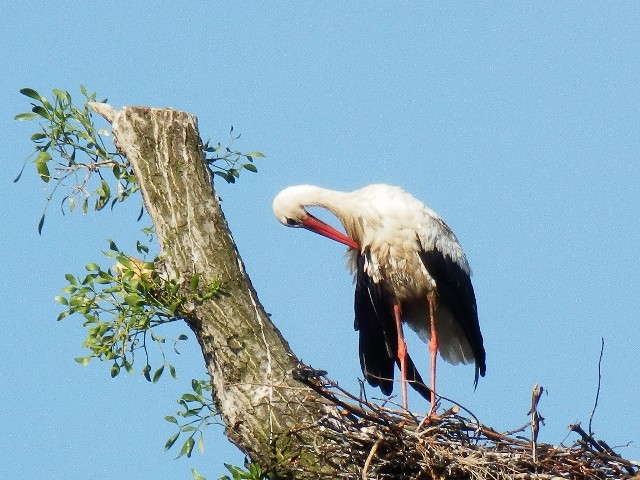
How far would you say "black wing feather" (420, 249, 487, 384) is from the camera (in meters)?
9.35

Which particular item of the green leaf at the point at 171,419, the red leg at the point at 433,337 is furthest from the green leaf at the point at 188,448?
the red leg at the point at 433,337

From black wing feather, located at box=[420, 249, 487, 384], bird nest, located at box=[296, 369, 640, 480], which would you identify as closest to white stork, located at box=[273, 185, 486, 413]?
black wing feather, located at box=[420, 249, 487, 384]

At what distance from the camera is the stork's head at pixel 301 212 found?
9.55m

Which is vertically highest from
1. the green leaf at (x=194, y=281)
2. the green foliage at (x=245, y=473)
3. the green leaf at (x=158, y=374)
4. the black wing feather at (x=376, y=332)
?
the black wing feather at (x=376, y=332)

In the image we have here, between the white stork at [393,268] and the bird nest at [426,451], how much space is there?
6.24 feet

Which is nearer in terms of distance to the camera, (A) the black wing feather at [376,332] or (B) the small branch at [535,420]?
(B) the small branch at [535,420]

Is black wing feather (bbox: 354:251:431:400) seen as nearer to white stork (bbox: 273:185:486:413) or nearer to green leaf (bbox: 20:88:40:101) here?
white stork (bbox: 273:185:486:413)

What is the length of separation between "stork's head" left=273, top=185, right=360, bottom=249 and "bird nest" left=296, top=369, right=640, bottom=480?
8.14 feet

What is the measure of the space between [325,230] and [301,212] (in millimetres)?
222

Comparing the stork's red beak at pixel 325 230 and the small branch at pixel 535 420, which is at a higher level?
the stork's red beak at pixel 325 230

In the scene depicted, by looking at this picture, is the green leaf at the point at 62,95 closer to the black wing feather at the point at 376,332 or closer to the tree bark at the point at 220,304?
the tree bark at the point at 220,304

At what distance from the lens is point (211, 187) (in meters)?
7.70

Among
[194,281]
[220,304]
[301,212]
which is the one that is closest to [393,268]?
[301,212]

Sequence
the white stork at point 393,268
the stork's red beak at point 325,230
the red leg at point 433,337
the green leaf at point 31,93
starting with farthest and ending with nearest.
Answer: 1. the stork's red beak at point 325,230
2. the red leg at point 433,337
3. the white stork at point 393,268
4. the green leaf at point 31,93
